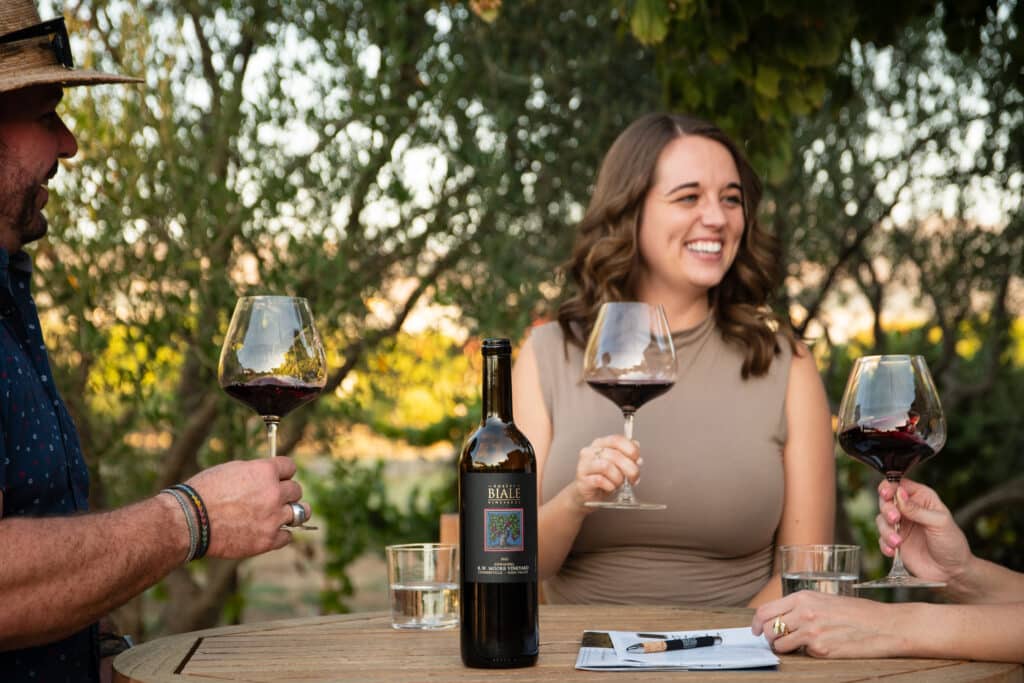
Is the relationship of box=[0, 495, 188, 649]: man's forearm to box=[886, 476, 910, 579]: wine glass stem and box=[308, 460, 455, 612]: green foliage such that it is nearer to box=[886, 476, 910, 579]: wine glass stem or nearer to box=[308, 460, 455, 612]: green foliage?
box=[886, 476, 910, 579]: wine glass stem

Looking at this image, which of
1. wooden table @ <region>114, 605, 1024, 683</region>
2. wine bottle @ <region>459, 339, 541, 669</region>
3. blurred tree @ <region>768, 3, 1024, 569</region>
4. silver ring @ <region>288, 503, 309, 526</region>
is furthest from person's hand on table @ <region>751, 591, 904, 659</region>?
blurred tree @ <region>768, 3, 1024, 569</region>

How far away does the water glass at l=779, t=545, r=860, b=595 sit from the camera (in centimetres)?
216

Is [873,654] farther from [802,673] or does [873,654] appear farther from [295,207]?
[295,207]

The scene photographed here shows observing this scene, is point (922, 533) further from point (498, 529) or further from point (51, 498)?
point (51, 498)

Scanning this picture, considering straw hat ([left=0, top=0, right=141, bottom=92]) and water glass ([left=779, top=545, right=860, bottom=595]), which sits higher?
straw hat ([left=0, top=0, right=141, bottom=92])

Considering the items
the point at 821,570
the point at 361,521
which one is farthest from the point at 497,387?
the point at 361,521

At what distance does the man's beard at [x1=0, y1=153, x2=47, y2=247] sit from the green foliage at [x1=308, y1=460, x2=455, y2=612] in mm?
3771

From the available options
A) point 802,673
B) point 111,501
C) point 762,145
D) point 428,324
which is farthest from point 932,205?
point 802,673

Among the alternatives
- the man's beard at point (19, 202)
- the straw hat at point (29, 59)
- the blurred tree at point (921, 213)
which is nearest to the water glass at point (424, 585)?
the man's beard at point (19, 202)

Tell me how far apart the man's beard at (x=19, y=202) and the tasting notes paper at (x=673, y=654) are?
119 cm

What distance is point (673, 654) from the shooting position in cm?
193

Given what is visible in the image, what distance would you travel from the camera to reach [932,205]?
580cm

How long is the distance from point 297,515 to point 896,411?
1051 mm

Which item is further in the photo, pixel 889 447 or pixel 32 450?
pixel 889 447
